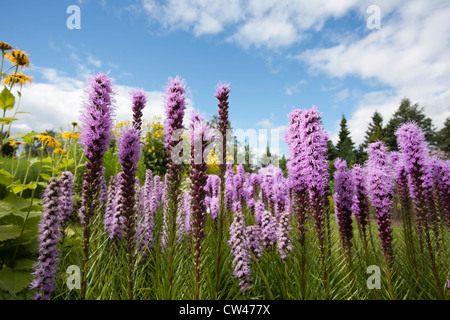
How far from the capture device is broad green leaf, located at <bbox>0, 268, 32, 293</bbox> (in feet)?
10.3

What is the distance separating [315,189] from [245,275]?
62.7 inches

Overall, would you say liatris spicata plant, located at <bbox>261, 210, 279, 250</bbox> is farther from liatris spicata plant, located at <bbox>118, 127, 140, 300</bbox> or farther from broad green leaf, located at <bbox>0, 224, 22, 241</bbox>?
broad green leaf, located at <bbox>0, 224, 22, 241</bbox>

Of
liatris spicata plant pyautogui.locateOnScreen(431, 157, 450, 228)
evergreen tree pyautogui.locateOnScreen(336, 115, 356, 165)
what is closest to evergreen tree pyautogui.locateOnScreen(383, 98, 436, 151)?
evergreen tree pyautogui.locateOnScreen(336, 115, 356, 165)

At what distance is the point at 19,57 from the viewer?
208 inches

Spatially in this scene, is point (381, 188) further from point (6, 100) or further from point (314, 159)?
point (6, 100)

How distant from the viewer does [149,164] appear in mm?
15461

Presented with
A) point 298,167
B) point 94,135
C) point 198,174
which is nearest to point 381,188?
point 298,167

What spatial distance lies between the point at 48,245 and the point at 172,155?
1.67 meters

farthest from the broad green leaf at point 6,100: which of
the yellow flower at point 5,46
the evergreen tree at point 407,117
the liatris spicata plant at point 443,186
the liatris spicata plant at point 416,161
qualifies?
the evergreen tree at point 407,117

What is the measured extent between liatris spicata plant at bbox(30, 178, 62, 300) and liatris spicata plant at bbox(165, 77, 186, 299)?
4.00 ft

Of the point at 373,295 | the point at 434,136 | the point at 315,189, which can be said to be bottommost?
the point at 373,295

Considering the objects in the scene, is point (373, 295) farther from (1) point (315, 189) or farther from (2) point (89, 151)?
(2) point (89, 151)

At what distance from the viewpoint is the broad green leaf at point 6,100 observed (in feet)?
12.5
